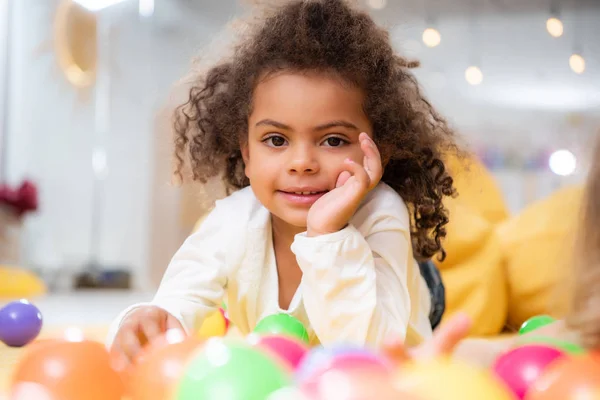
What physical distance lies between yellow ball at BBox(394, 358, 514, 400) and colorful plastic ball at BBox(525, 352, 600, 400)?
0.03m

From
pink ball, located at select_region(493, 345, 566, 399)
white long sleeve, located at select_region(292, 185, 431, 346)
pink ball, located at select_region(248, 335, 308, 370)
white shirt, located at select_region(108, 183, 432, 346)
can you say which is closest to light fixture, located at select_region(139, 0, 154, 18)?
white shirt, located at select_region(108, 183, 432, 346)

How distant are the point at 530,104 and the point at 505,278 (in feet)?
9.02

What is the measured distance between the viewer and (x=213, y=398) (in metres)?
0.54

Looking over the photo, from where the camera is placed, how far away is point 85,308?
3064 mm

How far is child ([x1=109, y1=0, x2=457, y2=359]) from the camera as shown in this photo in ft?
3.42

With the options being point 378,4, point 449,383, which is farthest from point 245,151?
point 378,4

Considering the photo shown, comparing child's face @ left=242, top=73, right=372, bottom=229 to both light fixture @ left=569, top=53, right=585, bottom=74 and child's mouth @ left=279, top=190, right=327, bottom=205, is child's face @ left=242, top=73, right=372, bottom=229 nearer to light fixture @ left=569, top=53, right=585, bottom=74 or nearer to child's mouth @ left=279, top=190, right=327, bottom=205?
child's mouth @ left=279, top=190, right=327, bottom=205

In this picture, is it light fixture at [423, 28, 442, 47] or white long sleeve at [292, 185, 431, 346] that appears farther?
light fixture at [423, 28, 442, 47]

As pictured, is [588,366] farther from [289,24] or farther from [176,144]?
[176,144]

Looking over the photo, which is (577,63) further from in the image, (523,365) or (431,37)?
(523,365)

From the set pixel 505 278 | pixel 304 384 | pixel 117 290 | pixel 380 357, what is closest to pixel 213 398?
pixel 304 384

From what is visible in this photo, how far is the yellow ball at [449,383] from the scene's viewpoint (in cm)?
51

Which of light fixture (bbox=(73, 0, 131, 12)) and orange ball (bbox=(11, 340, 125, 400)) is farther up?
light fixture (bbox=(73, 0, 131, 12))

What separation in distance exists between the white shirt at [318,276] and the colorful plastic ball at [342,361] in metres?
0.36
